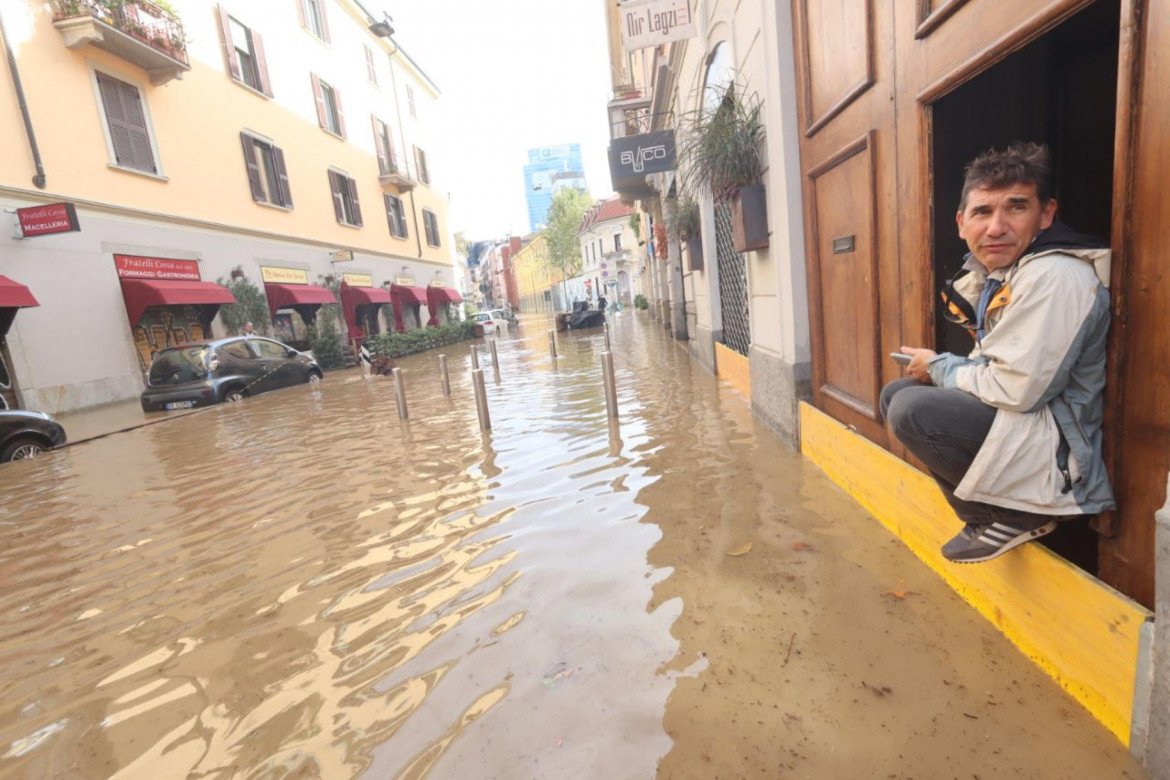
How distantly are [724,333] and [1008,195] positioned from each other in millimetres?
7399

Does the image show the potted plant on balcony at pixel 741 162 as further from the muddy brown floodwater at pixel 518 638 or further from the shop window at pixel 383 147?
the shop window at pixel 383 147

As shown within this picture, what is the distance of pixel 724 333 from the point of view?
30.2ft

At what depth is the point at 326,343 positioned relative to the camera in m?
18.9

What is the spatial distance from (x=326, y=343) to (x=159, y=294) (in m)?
5.80

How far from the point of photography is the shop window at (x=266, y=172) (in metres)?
17.4

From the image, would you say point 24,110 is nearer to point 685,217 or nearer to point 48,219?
point 48,219

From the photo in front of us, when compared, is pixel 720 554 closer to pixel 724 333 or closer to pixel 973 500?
pixel 973 500

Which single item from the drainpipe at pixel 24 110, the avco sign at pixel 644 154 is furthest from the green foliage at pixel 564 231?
the drainpipe at pixel 24 110

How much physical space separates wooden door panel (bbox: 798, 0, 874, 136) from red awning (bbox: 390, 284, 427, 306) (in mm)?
23796

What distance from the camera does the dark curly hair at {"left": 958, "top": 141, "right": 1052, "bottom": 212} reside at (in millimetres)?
1830

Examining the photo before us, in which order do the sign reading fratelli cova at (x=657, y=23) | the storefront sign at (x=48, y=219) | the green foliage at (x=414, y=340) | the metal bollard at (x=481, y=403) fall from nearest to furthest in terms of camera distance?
the metal bollard at (x=481, y=403), the sign reading fratelli cova at (x=657, y=23), the storefront sign at (x=48, y=219), the green foliage at (x=414, y=340)

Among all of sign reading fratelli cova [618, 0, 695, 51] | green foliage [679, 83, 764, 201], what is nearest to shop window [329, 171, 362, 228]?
sign reading fratelli cova [618, 0, 695, 51]

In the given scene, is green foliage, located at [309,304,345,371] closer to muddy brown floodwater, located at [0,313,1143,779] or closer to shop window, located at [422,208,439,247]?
shop window, located at [422,208,439,247]

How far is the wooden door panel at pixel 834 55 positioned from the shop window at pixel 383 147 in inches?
995
